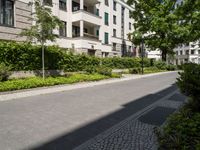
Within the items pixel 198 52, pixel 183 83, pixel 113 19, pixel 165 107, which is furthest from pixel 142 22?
pixel 198 52

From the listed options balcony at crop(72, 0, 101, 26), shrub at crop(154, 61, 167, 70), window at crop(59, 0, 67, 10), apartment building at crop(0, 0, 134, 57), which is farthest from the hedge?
shrub at crop(154, 61, 167, 70)

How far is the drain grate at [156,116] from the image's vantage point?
20.9 ft

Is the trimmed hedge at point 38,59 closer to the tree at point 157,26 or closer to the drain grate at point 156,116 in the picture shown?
the drain grate at point 156,116

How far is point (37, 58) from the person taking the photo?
16.1 m

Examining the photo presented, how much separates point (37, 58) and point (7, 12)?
579cm

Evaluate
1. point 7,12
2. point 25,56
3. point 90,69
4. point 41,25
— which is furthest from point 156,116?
point 7,12

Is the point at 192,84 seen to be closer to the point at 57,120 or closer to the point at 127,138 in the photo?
the point at 127,138

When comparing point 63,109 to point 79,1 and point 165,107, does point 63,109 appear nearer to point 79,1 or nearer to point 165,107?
point 165,107

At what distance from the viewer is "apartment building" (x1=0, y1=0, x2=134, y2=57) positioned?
1811cm

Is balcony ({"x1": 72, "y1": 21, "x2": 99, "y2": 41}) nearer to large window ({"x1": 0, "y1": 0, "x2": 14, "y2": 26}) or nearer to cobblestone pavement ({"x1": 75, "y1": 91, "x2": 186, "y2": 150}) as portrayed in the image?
large window ({"x1": 0, "y1": 0, "x2": 14, "y2": 26})

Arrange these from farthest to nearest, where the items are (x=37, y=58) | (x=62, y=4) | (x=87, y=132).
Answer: (x=62, y=4) → (x=37, y=58) → (x=87, y=132)

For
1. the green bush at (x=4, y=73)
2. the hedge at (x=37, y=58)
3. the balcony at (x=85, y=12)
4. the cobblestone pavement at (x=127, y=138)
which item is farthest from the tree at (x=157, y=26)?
the cobblestone pavement at (x=127, y=138)

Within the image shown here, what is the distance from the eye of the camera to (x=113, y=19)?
37.8 metres

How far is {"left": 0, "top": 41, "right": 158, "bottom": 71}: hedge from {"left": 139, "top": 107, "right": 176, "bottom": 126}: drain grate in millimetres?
11166
